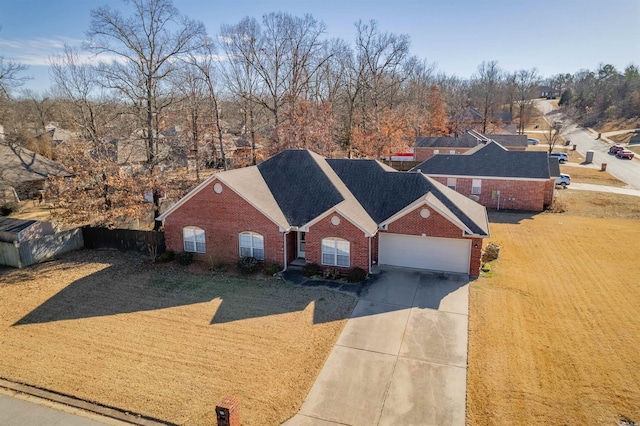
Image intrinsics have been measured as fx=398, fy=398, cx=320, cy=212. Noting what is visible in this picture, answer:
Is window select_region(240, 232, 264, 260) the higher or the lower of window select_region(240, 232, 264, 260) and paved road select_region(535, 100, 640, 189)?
the lower

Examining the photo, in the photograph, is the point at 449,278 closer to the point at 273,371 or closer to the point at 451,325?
the point at 451,325

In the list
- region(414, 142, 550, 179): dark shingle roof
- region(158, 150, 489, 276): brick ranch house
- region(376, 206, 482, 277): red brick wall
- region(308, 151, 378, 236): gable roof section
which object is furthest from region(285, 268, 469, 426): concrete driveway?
region(414, 142, 550, 179): dark shingle roof

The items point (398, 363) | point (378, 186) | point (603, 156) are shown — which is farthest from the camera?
point (603, 156)

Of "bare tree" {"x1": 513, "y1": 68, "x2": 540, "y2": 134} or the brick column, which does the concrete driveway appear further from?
"bare tree" {"x1": 513, "y1": 68, "x2": 540, "y2": 134}

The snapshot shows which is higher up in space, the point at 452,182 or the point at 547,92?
the point at 547,92

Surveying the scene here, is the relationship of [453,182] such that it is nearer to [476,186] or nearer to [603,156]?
[476,186]

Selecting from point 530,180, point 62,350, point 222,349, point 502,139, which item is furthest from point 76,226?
point 502,139

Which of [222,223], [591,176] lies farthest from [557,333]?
[591,176]
